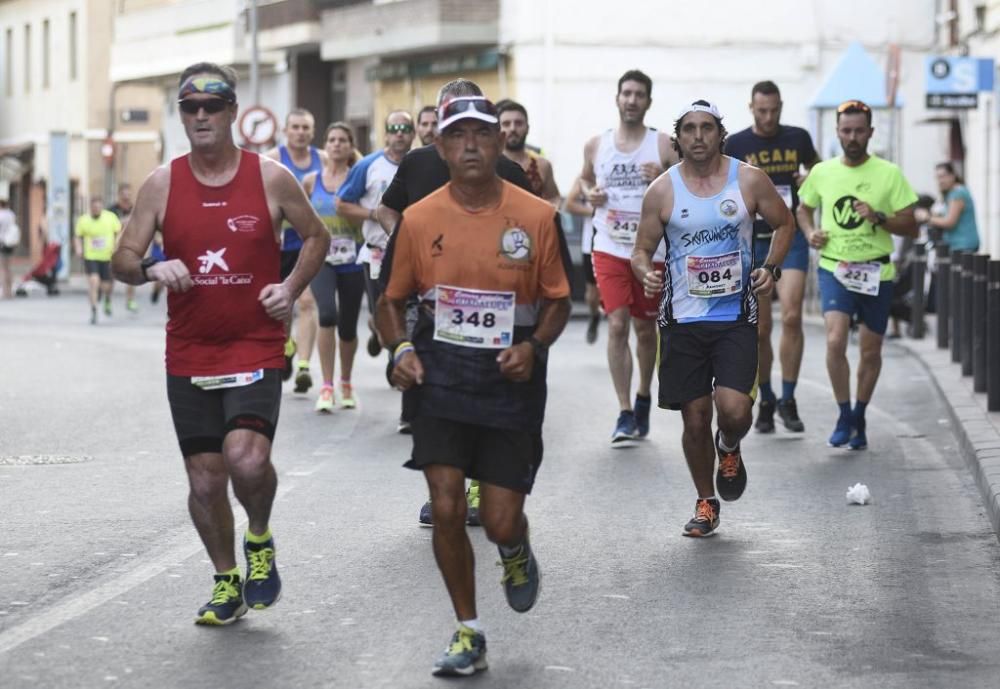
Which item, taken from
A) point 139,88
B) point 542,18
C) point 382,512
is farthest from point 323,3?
point 382,512

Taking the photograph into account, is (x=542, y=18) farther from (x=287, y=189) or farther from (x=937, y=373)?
(x=287, y=189)

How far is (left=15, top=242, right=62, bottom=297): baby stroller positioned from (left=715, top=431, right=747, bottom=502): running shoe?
35211 millimetres

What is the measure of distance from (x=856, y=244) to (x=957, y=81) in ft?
48.4

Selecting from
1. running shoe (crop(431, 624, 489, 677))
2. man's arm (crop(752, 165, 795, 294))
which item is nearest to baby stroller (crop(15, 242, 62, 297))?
man's arm (crop(752, 165, 795, 294))

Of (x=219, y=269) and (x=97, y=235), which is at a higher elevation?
(x=219, y=269)

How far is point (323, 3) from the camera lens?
156 feet

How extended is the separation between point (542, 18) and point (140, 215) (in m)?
33.0

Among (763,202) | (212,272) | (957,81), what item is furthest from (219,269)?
(957,81)

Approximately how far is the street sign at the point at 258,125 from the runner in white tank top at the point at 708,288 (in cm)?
2581

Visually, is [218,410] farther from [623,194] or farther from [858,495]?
[623,194]

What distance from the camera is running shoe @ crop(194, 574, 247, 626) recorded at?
7.27 meters

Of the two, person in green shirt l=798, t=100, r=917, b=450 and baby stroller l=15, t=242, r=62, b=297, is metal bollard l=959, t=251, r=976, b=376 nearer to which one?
person in green shirt l=798, t=100, r=917, b=450

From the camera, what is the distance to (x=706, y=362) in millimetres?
9391

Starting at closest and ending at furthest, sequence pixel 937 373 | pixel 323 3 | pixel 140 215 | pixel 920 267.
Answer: pixel 140 215 < pixel 937 373 < pixel 920 267 < pixel 323 3
